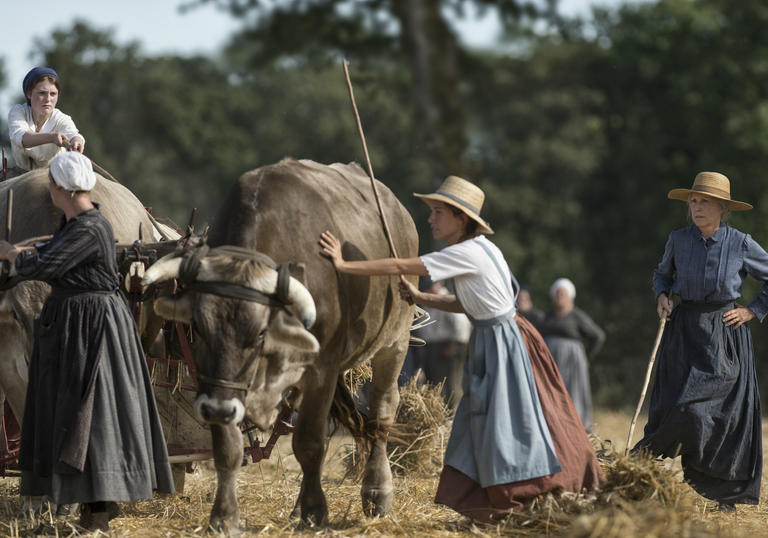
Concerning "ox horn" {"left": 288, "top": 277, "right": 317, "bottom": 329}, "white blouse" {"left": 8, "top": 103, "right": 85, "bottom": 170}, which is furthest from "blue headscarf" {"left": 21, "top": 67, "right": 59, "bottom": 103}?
"ox horn" {"left": 288, "top": 277, "right": 317, "bottom": 329}

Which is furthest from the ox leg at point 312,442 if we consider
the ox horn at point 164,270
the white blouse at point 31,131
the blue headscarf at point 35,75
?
the blue headscarf at point 35,75

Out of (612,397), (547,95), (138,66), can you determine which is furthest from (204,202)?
(612,397)

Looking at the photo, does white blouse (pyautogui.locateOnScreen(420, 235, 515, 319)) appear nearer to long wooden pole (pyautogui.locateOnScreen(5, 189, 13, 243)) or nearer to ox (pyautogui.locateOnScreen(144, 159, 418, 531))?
ox (pyautogui.locateOnScreen(144, 159, 418, 531))

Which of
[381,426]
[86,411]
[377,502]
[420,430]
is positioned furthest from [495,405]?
[420,430]

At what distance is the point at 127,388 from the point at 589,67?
24.0m

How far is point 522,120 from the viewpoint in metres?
30.5

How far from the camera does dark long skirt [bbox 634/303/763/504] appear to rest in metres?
6.74

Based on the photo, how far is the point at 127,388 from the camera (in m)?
5.26

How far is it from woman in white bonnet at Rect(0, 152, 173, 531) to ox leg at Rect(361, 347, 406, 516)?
64.7 inches

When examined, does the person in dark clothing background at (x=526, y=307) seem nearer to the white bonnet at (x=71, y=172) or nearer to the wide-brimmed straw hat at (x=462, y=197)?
the wide-brimmed straw hat at (x=462, y=197)

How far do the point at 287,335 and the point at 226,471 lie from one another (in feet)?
2.63

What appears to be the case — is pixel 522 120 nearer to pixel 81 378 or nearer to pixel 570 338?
pixel 570 338

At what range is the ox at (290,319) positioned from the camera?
16.5ft

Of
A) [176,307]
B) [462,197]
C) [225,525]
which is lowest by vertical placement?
[225,525]
